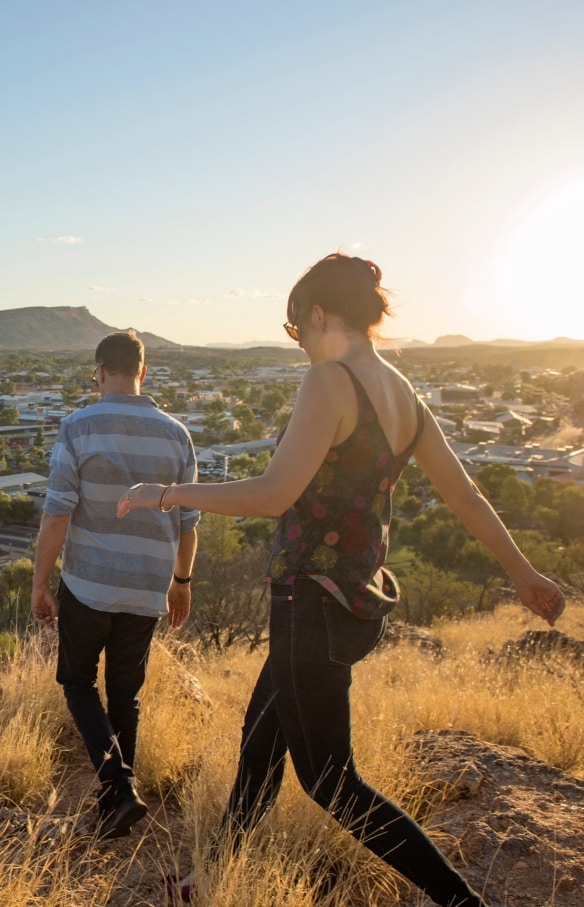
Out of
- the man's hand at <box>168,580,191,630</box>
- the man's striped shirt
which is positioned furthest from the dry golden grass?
the man's striped shirt

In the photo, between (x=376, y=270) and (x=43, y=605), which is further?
(x=43, y=605)

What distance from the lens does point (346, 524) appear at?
5.67 ft

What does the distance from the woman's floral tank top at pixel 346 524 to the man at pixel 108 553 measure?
0.79 m

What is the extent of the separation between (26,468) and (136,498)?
4173 cm

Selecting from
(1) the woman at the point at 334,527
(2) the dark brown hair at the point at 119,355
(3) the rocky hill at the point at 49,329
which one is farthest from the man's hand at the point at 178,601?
(3) the rocky hill at the point at 49,329

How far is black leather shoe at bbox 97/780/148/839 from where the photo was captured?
2164mm

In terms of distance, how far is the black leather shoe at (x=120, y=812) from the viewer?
85.2 inches

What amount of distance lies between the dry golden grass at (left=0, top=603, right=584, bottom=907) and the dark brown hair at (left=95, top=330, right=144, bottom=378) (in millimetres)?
1212

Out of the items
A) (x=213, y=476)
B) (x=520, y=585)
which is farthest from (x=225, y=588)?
(x=213, y=476)

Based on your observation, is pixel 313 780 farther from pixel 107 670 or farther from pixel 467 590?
pixel 467 590

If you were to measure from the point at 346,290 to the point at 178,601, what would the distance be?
1.47 metres

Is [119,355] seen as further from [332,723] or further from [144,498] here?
[332,723]

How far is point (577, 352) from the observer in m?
164

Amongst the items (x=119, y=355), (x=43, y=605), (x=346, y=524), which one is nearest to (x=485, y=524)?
(x=346, y=524)
